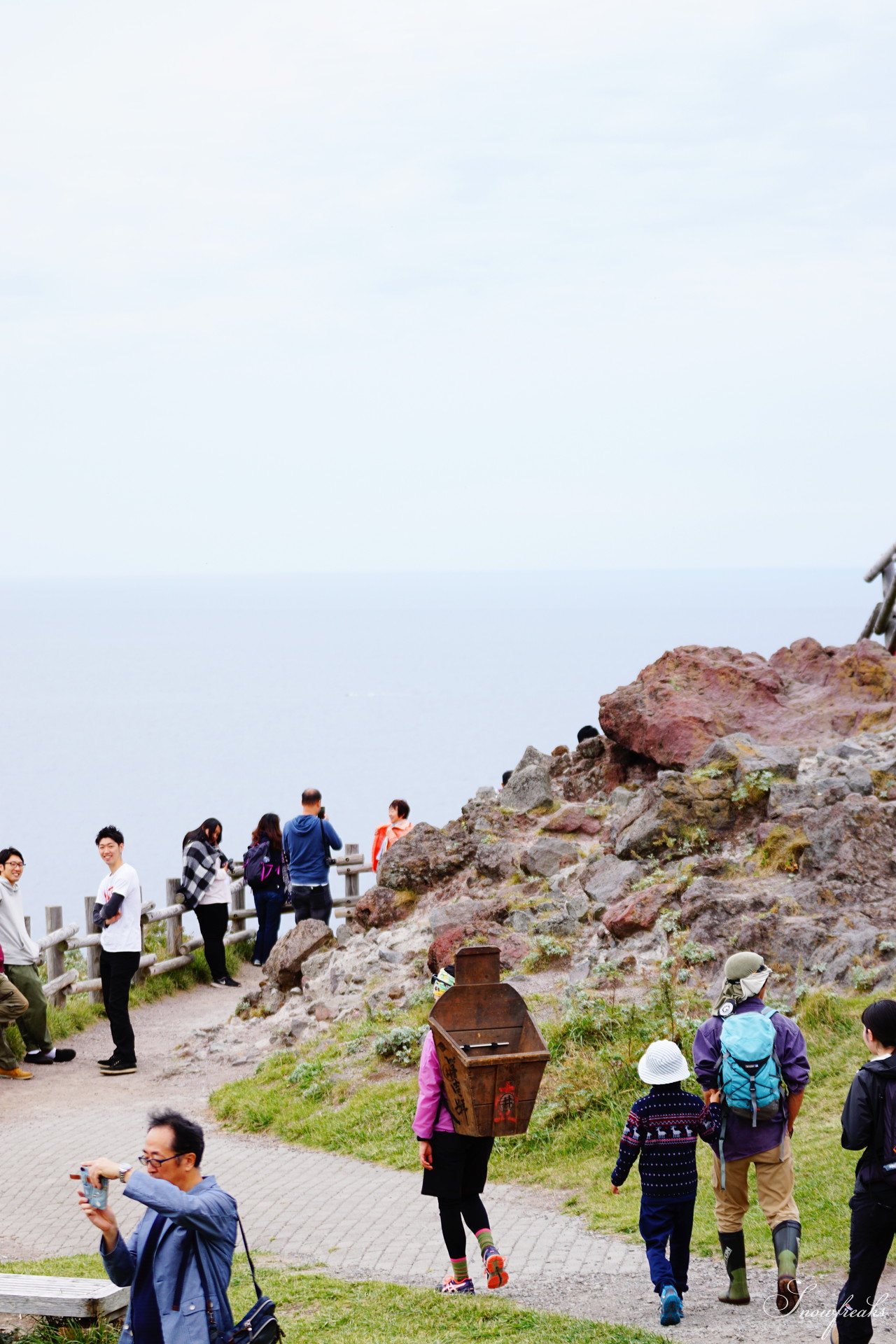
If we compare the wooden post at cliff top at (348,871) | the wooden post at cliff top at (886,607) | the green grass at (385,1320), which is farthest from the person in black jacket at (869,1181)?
the wooden post at cliff top at (348,871)

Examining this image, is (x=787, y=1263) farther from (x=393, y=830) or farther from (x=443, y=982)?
(x=393, y=830)

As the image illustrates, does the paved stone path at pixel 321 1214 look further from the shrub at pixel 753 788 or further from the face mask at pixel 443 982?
the shrub at pixel 753 788

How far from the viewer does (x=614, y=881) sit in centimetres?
1371

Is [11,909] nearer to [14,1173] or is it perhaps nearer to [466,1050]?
[14,1173]

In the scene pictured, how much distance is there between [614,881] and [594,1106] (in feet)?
12.5

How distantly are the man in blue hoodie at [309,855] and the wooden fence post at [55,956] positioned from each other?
2.76 m

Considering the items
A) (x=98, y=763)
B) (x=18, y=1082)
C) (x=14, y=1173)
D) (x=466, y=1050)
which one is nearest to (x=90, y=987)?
(x=18, y=1082)

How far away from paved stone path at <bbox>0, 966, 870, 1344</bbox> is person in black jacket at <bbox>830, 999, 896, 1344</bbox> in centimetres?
52

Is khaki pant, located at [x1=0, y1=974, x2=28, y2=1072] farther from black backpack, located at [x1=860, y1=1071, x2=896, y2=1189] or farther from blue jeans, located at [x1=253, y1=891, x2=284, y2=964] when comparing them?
black backpack, located at [x1=860, y1=1071, x2=896, y2=1189]

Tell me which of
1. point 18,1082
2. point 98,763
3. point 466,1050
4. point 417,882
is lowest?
point 98,763

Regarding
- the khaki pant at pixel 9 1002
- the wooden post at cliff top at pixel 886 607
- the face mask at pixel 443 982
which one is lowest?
the khaki pant at pixel 9 1002

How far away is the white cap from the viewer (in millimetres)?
6641

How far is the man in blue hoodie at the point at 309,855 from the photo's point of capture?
1636 cm

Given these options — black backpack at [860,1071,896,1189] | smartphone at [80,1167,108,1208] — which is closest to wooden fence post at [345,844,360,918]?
black backpack at [860,1071,896,1189]
